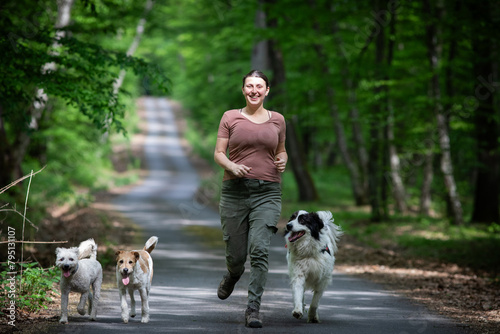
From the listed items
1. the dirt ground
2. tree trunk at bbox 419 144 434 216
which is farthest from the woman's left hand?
tree trunk at bbox 419 144 434 216

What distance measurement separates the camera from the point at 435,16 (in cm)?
1634

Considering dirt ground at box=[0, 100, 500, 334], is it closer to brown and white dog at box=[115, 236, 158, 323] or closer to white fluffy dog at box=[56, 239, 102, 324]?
white fluffy dog at box=[56, 239, 102, 324]

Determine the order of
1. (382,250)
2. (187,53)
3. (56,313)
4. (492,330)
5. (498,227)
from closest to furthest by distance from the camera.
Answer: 1. (492,330)
2. (56,313)
3. (382,250)
4. (498,227)
5. (187,53)

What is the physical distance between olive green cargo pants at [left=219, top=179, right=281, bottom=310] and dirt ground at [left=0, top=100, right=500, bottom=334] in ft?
6.84

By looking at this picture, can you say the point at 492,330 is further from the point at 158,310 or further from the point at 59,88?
the point at 59,88

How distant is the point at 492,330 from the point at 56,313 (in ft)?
15.9

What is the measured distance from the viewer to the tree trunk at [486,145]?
51.1ft

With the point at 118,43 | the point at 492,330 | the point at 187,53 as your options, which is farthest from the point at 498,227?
the point at 187,53

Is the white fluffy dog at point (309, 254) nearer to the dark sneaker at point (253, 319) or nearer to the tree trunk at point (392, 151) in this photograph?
the dark sneaker at point (253, 319)

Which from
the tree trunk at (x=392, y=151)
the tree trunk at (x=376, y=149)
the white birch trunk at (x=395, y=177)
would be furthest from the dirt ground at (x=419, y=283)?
the white birch trunk at (x=395, y=177)

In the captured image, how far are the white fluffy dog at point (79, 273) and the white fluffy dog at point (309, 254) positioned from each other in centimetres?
214

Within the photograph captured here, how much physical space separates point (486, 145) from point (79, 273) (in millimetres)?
14399

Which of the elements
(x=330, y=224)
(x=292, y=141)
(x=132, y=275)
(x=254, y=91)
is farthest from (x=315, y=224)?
(x=292, y=141)

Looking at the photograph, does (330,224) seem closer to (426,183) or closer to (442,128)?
(442,128)
